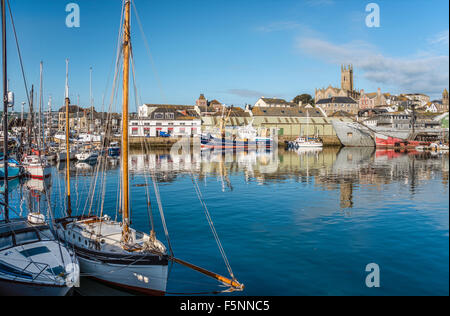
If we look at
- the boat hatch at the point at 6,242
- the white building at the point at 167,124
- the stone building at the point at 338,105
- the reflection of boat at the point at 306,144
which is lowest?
the boat hatch at the point at 6,242

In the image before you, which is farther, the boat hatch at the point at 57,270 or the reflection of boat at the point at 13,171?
the reflection of boat at the point at 13,171

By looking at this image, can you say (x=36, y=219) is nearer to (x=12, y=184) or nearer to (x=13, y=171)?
(x=12, y=184)

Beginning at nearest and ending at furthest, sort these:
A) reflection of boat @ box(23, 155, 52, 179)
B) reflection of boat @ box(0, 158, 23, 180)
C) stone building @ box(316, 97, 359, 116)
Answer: reflection of boat @ box(0, 158, 23, 180) → reflection of boat @ box(23, 155, 52, 179) → stone building @ box(316, 97, 359, 116)

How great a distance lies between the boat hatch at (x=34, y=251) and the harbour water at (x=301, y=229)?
2015 millimetres

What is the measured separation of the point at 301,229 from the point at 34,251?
1392 cm

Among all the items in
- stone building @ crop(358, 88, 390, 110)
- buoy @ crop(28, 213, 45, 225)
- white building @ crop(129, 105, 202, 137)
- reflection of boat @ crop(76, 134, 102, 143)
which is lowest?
buoy @ crop(28, 213, 45, 225)

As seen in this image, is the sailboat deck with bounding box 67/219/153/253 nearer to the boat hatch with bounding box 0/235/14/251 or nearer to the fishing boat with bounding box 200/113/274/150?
the boat hatch with bounding box 0/235/14/251

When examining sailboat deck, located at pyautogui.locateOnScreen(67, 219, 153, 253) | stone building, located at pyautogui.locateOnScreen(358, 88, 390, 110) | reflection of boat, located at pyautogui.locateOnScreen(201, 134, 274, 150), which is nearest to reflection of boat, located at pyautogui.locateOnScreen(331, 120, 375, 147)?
reflection of boat, located at pyautogui.locateOnScreen(201, 134, 274, 150)

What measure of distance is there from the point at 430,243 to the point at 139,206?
19.4 meters

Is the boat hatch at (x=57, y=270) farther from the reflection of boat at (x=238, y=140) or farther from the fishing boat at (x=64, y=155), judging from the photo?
the reflection of boat at (x=238, y=140)

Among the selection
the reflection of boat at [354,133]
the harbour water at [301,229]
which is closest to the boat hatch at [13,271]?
the harbour water at [301,229]

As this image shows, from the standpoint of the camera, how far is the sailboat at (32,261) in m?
10.9

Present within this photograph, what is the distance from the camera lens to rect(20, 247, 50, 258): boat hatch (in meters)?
12.4
